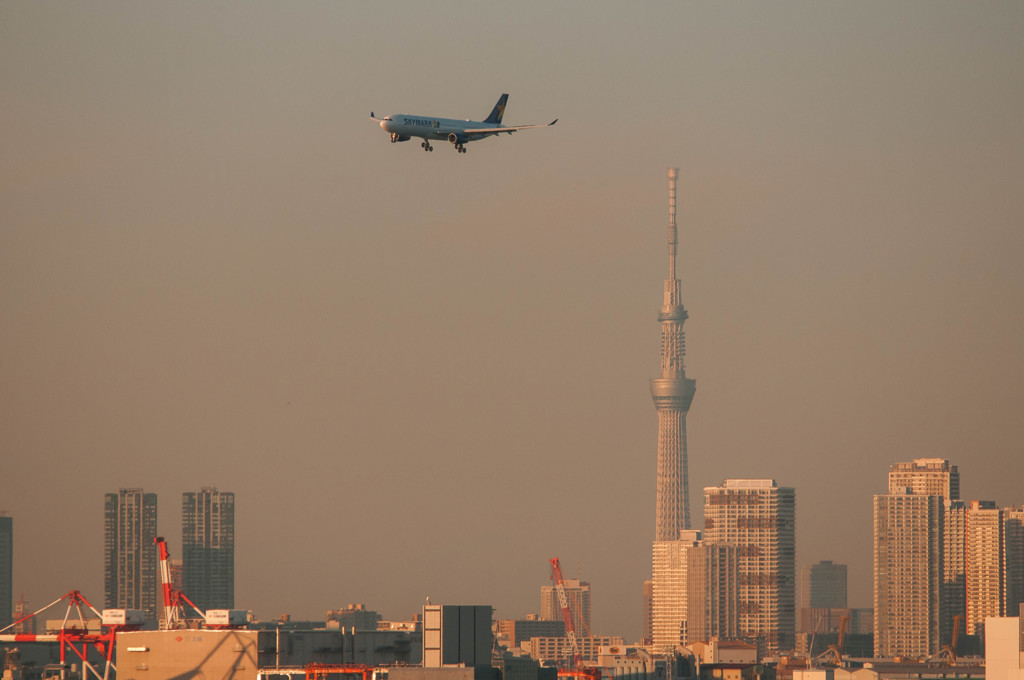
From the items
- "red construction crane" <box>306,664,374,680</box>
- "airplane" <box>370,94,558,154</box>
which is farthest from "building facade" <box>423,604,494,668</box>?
"airplane" <box>370,94,558,154</box>

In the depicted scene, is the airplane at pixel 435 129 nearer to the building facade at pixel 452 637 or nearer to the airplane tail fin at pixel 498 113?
the airplane tail fin at pixel 498 113

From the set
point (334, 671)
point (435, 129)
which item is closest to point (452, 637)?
point (334, 671)

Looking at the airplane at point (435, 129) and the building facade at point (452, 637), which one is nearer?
the building facade at point (452, 637)

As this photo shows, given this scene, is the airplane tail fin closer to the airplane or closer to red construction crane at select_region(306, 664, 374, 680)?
the airplane

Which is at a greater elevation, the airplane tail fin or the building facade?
the airplane tail fin

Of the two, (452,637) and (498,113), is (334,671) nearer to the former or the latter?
(452,637)

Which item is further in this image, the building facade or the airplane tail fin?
the airplane tail fin

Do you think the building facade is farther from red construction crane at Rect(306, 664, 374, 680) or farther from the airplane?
the airplane

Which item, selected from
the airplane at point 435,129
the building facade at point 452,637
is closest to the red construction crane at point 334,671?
the building facade at point 452,637

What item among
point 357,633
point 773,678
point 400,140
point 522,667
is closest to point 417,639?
point 357,633

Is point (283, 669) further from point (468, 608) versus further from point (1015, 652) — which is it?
point (1015, 652)

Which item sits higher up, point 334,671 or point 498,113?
point 498,113
